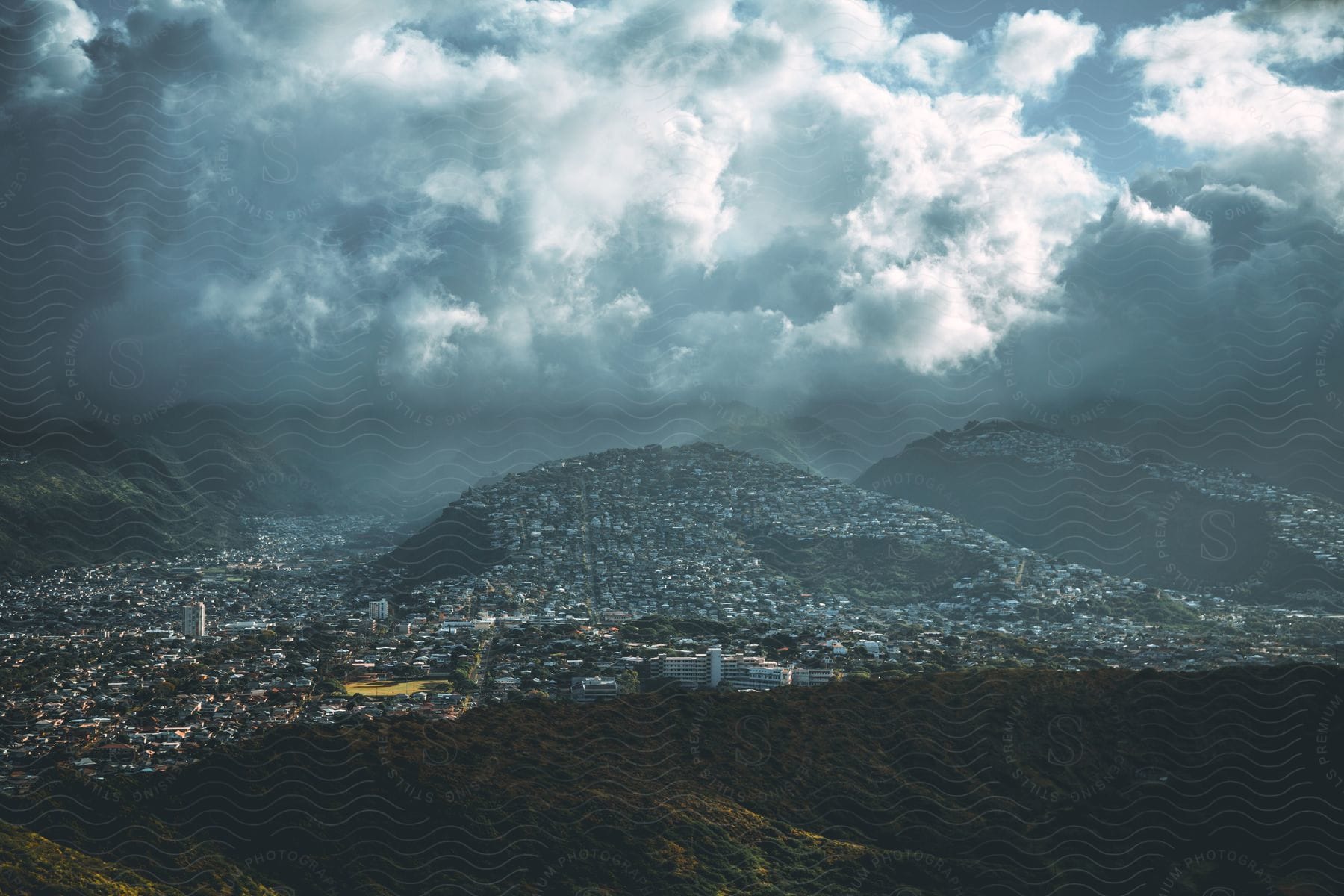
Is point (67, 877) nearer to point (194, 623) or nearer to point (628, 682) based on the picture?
point (628, 682)

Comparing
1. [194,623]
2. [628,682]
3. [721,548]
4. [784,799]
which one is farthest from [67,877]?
[721,548]

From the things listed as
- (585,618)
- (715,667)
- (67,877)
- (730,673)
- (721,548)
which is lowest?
(67,877)

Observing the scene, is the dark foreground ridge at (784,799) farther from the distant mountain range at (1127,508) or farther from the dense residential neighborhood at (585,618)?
the distant mountain range at (1127,508)

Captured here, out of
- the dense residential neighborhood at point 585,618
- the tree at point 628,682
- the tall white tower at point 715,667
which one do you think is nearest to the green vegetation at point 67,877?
the dense residential neighborhood at point 585,618

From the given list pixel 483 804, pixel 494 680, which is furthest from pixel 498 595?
pixel 483 804

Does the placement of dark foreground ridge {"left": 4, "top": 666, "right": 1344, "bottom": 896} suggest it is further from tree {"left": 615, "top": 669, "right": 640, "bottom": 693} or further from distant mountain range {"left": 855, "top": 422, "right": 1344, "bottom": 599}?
distant mountain range {"left": 855, "top": 422, "right": 1344, "bottom": 599}
